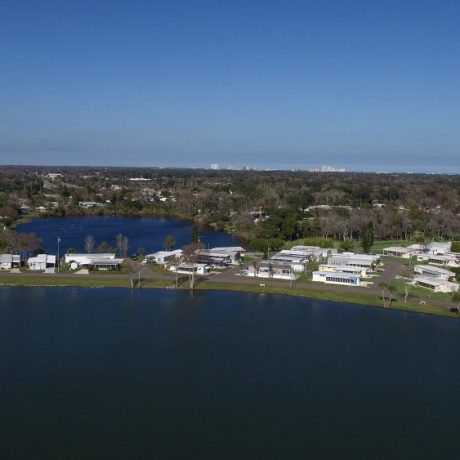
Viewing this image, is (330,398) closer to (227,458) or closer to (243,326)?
(227,458)

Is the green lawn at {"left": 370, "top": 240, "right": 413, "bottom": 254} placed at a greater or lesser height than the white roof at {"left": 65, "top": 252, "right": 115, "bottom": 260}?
greater

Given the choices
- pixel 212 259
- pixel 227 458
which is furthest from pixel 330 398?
pixel 212 259

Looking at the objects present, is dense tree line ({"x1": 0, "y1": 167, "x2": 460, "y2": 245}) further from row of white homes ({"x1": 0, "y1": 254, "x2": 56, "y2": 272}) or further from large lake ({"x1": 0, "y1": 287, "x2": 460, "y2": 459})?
large lake ({"x1": 0, "y1": 287, "x2": 460, "y2": 459})

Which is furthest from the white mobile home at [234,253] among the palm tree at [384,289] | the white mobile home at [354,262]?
the palm tree at [384,289]

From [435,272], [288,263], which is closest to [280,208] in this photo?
[288,263]

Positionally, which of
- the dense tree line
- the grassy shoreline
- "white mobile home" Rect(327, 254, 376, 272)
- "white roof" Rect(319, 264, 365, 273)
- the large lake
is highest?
the dense tree line

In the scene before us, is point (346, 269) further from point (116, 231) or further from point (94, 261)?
point (116, 231)

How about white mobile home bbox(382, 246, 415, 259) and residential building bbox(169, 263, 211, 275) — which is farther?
white mobile home bbox(382, 246, 415, 259)

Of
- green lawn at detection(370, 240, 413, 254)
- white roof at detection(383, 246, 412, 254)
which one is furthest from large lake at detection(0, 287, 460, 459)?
green lawn at detection(370, 240, 413, 254)

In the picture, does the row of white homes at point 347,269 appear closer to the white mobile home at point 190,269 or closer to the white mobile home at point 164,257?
the white mobile home at point 190,269
